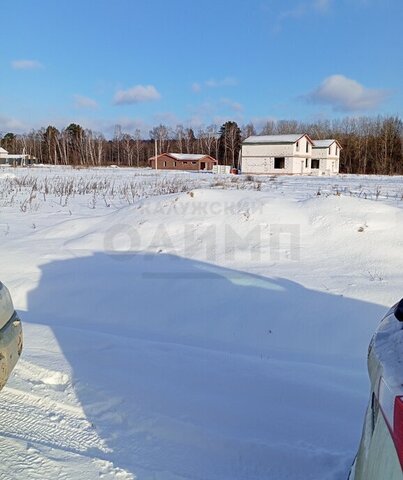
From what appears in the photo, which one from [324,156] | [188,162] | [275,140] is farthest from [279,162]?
[188,162]

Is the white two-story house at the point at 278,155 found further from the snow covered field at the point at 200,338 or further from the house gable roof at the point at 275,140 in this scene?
the snow covered field at the point at 200,338

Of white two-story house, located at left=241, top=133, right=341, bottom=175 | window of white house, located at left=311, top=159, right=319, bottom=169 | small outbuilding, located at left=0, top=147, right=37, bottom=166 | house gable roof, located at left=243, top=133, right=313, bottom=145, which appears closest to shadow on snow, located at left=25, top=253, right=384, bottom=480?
white two-story house, located at left=241, top=133, right=341, bottom=175

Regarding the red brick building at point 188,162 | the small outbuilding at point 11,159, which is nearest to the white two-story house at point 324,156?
the red brick building at point 188,162

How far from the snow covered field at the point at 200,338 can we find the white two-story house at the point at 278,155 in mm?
45017

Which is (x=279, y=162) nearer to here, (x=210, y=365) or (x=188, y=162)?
(x=188, y=162)

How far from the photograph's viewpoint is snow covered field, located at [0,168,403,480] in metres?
2.44

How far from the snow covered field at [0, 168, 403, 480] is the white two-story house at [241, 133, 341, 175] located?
45.0 m

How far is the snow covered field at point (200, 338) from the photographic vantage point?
8.02 ft

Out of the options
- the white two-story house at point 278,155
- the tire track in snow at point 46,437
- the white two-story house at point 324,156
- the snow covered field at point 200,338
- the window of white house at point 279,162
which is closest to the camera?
the tire track in snow at point 46,437

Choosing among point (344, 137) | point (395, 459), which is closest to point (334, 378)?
point (395, 459)

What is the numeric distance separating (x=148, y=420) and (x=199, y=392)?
530 mm

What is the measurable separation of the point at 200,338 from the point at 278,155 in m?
50.8

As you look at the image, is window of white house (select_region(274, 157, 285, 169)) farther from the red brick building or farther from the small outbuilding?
the small outbuilding

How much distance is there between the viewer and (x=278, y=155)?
5269cm
